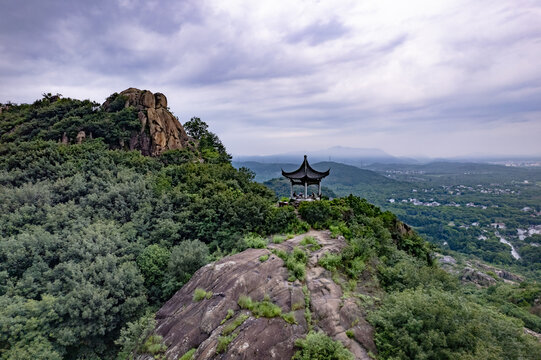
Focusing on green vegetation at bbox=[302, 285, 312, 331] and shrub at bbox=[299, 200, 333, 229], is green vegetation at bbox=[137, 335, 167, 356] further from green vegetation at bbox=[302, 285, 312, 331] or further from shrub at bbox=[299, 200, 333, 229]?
shrub at bbox=[299, 200, 333, 229]

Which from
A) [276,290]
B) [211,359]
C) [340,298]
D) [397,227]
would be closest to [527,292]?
[397,227]

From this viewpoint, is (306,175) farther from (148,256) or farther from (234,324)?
(234,324)

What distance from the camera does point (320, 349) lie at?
6.97 metres

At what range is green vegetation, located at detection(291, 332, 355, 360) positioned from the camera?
22.4 ft

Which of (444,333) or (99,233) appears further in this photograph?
(99,233)

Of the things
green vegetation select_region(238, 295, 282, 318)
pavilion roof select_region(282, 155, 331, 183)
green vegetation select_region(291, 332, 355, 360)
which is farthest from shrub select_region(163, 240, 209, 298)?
pavilion roof select_region(282, 155, 331, 183)

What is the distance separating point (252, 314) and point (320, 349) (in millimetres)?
2583

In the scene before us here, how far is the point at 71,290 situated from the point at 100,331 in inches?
92.5

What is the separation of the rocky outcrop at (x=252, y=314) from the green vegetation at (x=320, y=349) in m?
0.33

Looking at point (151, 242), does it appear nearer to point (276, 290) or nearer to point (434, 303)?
point (276, 290)

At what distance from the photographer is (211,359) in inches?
291

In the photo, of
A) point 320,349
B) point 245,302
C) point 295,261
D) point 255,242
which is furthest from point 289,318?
point 255,242

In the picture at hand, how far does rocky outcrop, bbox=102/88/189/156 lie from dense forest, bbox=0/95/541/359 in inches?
183

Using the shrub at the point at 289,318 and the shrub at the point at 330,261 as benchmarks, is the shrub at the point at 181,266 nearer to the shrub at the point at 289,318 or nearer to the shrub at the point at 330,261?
the shrub at the point at 289,318
